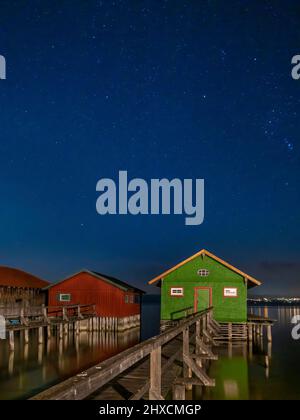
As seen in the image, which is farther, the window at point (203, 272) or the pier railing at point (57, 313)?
the window at point (203, 272)

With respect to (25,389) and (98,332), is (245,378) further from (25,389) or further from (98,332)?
(98,332)

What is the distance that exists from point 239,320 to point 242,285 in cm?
266

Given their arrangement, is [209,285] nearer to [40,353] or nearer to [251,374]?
[251,374]

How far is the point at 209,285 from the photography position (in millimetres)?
34125

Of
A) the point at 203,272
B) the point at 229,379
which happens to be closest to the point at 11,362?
the point at 229,379

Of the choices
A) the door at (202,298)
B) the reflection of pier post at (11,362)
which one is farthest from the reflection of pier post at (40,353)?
the door at (202,298)

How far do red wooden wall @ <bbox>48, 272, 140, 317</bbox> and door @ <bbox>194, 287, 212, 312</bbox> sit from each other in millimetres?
8341

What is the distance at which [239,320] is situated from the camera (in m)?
33.4

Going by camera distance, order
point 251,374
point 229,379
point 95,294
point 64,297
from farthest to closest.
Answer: point 64,297
point 95,294
point 251,374
point 229,379

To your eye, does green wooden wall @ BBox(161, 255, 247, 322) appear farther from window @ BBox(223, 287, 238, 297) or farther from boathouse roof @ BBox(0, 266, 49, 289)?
boathouse roof @ BBox(0, 266, 49, 289)

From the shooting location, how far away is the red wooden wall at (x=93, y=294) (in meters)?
39.5

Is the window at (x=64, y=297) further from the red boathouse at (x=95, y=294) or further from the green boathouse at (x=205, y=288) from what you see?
the green boathouse at (x=205, y=288)

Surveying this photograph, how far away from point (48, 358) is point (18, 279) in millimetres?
23860
